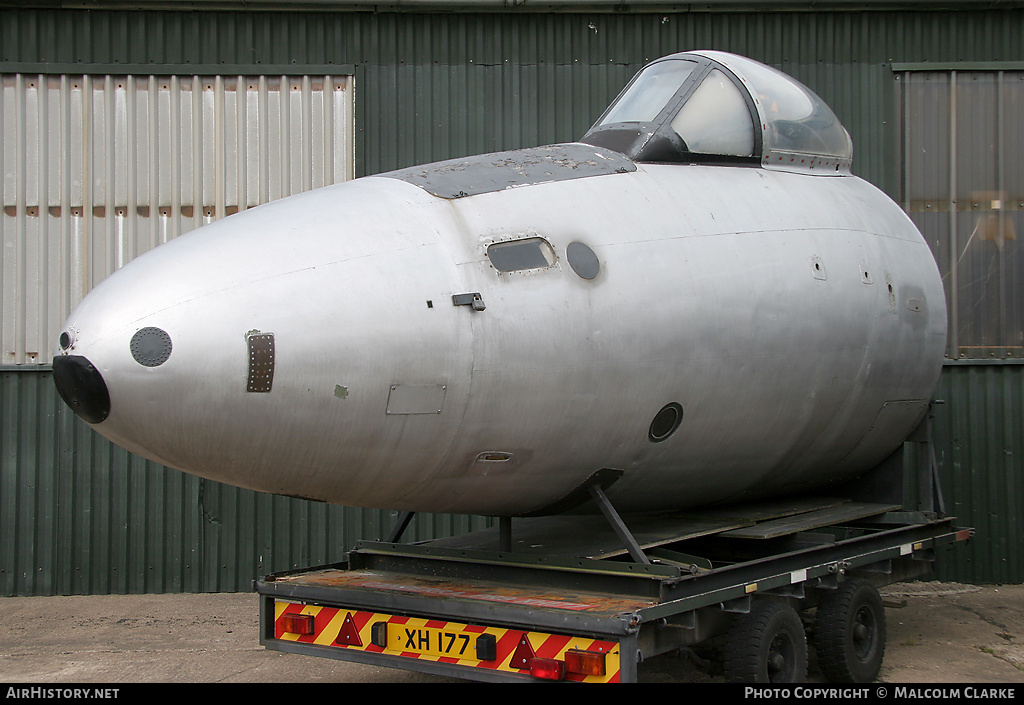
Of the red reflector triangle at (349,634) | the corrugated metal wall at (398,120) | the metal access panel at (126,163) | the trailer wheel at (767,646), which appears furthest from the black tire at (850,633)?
the metal access panel at (126,163)

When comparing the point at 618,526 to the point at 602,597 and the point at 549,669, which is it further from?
the point at 549,669

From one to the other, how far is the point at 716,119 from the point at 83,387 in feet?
13.2

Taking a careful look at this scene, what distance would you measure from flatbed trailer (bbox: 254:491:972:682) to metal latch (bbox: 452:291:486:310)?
4.66 ft

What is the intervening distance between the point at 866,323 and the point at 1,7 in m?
8.57

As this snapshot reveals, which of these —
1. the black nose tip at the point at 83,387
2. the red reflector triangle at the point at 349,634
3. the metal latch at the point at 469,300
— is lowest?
the red reflector triangle at the point at 349,634

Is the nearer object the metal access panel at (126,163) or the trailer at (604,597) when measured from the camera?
the trailer at (604,597)

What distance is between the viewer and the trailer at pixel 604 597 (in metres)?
4.73

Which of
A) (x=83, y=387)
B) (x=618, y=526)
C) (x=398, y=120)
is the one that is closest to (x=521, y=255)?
(x=618, y=526)

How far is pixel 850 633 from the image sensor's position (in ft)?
Answer: 20.5

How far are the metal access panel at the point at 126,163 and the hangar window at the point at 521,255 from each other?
18.0ft

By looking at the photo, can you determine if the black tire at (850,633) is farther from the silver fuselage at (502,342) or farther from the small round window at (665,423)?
the small round window at (665,423)

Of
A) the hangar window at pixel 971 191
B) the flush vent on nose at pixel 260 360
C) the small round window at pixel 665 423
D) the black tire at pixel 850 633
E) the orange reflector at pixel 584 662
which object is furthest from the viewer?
the hangar window at pixel 971 191

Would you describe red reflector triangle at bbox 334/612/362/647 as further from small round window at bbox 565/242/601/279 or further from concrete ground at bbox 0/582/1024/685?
small round window at bbox 565/242/601/279

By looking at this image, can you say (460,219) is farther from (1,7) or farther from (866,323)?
(1,7)
